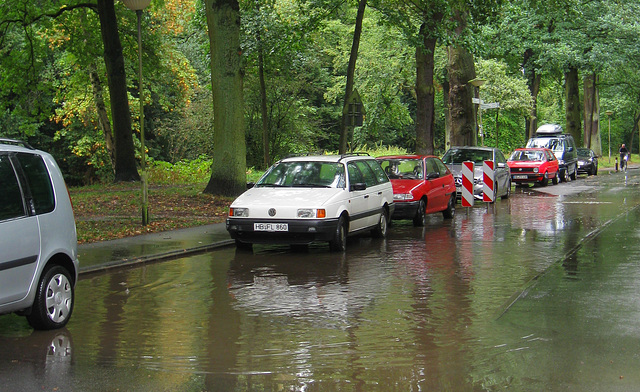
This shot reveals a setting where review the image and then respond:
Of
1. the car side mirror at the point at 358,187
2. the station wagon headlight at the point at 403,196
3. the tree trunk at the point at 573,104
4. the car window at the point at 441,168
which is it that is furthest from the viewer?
the tree trunk at the point at 573,104

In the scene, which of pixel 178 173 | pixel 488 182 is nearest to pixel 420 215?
pixel 488 182

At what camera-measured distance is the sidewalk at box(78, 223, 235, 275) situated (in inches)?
493

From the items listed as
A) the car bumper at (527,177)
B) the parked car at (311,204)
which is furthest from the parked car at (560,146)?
the parked car at (311,204)

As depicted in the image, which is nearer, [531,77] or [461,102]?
[461,102]

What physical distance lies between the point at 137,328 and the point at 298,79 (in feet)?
106

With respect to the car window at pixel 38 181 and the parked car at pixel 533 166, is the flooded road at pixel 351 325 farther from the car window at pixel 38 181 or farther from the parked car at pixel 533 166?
the parked car at pixel 533 166

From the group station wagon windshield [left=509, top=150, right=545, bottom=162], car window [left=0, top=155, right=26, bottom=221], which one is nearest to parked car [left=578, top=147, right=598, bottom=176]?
station wagon windshield [left=509, top=150, right=545, bottom=162]

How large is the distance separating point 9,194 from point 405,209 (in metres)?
11.7

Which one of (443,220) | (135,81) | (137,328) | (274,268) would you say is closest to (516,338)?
(137,328)

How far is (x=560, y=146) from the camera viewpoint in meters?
41.8

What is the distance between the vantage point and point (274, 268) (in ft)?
39.7

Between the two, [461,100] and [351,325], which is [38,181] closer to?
[351,325]

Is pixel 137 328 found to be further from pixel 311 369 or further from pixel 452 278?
pixel 452 278

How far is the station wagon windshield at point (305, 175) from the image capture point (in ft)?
47.4
